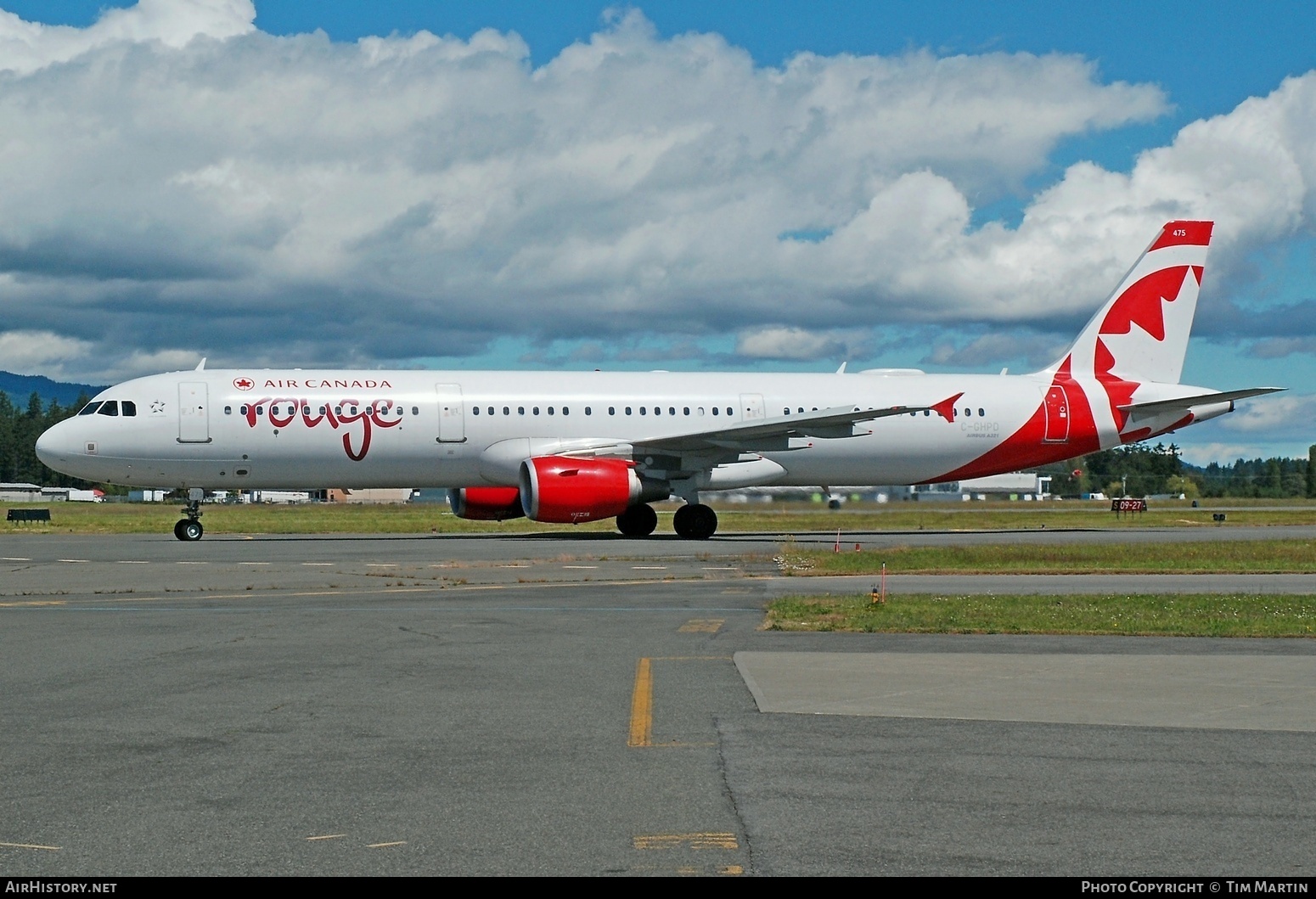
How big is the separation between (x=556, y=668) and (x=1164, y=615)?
26.9 ft

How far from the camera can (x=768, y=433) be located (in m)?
35.5

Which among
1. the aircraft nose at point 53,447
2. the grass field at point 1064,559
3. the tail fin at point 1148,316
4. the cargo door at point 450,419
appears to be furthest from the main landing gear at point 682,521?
the tail fin at point 1148,316

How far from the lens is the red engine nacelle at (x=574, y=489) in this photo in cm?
3334

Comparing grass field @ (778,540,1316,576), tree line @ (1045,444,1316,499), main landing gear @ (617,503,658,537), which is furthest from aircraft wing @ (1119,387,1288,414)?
tree line @ (1045,444,1316,499)

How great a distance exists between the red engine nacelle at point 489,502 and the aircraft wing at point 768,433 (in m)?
4.24

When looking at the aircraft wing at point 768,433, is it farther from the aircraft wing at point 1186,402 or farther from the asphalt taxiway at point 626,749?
the asphalt taxiway at point 626,749

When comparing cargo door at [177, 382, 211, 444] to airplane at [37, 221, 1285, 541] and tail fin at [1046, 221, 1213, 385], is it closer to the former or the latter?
airplane at [37, 221, 1285, 541]

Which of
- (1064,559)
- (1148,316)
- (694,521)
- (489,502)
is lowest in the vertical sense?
(1064,559)

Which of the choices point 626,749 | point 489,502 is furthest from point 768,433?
point 626,749

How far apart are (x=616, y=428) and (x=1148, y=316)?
57.0 ft

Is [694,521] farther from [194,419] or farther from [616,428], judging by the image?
[194,419]

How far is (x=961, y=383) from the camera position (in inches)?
1626

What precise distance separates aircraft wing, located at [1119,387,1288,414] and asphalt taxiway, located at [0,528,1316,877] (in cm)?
2757

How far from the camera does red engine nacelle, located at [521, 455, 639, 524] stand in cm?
3334
